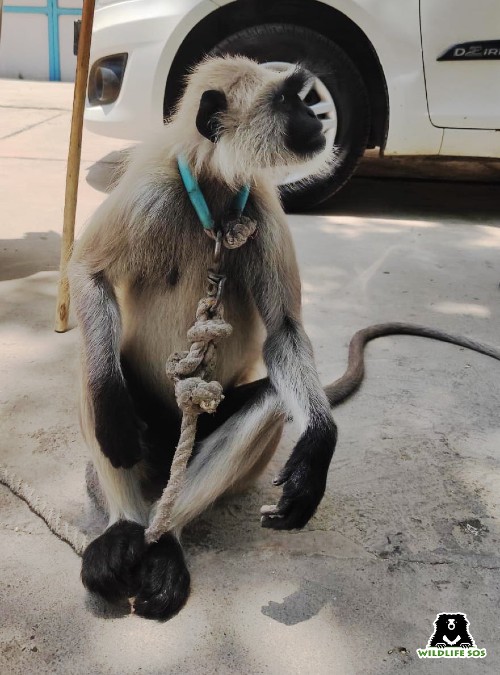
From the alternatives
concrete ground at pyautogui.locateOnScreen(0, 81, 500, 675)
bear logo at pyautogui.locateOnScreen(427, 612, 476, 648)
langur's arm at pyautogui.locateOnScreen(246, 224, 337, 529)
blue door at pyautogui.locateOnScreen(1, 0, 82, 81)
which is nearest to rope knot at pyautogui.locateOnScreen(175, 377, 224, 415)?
langur's arm at pyautogui.locateOnScreen(246, 224, 337, 529)

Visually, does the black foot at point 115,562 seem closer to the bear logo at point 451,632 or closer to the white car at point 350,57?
the bear logo at point 451,632

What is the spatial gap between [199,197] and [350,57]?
3833 mm

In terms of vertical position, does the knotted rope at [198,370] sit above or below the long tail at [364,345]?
above

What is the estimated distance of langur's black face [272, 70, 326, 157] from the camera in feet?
7.13

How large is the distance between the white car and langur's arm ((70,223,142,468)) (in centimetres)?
315

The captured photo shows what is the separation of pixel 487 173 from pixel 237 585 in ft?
20.7

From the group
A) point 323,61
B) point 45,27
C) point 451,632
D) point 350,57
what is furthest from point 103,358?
point 45,27

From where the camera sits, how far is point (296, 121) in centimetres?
218

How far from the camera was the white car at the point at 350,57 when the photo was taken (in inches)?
202

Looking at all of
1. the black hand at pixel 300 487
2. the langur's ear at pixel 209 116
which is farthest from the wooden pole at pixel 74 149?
the black hand at pixel 300 487

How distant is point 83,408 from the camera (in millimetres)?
2238

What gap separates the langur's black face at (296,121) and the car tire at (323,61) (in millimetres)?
2985

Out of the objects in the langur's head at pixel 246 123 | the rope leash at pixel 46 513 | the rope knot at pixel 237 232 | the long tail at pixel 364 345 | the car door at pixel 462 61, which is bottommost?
the rope leash at pixel 46 513

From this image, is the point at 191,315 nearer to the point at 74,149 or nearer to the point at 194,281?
the point at 194,281
